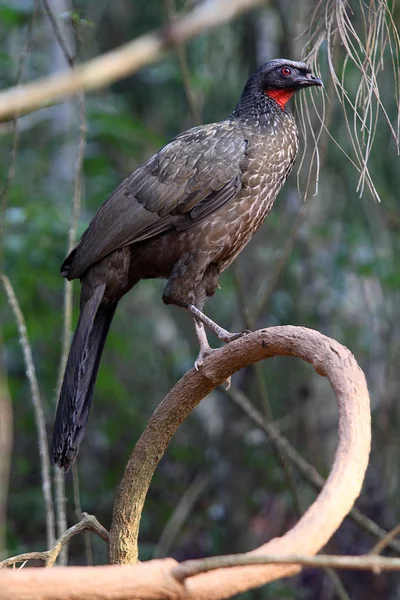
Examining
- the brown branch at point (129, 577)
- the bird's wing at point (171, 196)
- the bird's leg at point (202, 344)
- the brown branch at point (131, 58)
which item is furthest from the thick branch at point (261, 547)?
the bird's wing at point (171, 196)

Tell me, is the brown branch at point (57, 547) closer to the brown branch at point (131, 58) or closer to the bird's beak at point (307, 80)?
the brown branch at point (131, 58)

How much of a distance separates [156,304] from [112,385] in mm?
2490

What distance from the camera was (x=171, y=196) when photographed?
3.56 meters

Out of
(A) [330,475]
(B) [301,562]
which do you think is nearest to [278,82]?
(A) [330,475]

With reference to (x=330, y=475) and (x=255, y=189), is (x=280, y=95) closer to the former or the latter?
(x=255, y=189)

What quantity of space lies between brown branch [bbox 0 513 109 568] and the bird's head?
7.09 ft

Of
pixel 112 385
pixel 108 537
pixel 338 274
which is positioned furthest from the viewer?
pixel 338 274

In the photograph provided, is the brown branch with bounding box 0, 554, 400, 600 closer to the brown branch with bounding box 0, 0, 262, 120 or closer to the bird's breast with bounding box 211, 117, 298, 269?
the brown branch with bounding box 0, 0, 262, 120

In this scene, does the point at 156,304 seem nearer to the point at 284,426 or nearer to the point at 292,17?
the point at 284,426

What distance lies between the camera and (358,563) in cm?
121

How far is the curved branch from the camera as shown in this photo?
136cm

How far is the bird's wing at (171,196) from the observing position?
11.5ft

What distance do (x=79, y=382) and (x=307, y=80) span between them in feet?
5.43

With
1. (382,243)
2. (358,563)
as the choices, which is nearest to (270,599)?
(382,243)
